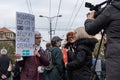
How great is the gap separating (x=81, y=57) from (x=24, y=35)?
1.03 metres

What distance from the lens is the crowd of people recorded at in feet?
14.7

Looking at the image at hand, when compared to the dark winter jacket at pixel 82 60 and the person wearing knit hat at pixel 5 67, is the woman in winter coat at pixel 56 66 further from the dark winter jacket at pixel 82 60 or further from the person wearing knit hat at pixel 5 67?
the person wearing knit hat at pixel 5 67

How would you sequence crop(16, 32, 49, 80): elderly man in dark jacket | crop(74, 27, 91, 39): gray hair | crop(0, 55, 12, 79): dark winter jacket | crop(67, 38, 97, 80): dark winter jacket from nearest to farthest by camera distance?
crop(74, 27, 91, 39): gray hair → crop(67, 38, 97, 80): dark winter jacket → crop(16, 32, 49, 80): elderly man in dark jacket → crop(0, 55, 12, 79): dark winter jacket

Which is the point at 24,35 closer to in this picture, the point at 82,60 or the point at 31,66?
the point at 31,66

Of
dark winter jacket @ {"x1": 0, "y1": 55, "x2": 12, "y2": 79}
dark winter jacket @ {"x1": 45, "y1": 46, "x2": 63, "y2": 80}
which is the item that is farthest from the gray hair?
dark winter jacket @ {"x1": 0, "y1": 55, "x2": 12, "y2": 79}

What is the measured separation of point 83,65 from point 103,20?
338 cm

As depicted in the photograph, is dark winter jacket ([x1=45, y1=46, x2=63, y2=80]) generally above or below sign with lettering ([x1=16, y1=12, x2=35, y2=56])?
below

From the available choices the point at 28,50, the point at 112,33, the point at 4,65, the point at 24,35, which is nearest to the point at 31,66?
the point at 28,50

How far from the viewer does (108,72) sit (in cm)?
452

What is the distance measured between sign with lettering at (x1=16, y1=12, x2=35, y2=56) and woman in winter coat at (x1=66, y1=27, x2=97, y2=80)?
0.75 metres

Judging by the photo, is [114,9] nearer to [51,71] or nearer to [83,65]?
[83,65]

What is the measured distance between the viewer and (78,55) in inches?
305

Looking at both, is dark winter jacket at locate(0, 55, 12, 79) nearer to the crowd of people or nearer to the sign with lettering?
the crowd of people

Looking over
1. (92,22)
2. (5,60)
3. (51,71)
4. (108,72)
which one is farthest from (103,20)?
(5,60)
